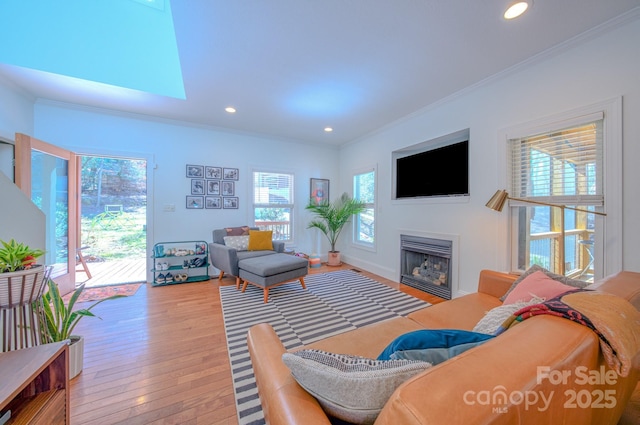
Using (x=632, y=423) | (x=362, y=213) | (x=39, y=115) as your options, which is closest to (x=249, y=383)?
(x=632, y=423)

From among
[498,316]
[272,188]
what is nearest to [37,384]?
[498,316]

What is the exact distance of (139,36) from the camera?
281 centimetres

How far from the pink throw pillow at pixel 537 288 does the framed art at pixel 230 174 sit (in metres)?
4.12

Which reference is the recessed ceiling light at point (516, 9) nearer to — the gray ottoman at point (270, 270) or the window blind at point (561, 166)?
the window blind at point (561, 166)

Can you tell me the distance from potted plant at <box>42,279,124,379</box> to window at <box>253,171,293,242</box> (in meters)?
3.04

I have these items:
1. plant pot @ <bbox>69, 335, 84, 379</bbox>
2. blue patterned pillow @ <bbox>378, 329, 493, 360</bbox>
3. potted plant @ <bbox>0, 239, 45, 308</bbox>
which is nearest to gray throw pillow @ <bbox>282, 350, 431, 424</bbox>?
blue patterned pillow @ <bbox>378, 329, 493, 360</bbox>

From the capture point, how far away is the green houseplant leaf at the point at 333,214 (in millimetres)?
4707

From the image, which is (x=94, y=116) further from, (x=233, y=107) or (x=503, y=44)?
(x=503, y=44)

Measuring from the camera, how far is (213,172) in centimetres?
413

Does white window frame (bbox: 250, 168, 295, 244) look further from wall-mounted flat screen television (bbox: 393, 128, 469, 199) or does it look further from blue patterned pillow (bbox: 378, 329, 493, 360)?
blue patterned pillow (bbox: 378, 329, 493, 360)

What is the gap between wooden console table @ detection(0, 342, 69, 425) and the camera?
0.88 meters

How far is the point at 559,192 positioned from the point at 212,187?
4547 millimetres

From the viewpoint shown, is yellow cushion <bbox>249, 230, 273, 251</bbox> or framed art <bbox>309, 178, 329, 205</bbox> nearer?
yellow cushion <bbox>249, 230, 273, 251</bbox>

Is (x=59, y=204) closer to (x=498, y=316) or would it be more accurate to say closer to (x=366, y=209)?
(x=366, y=209)
